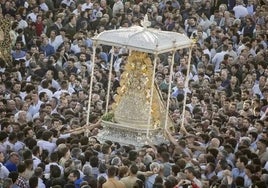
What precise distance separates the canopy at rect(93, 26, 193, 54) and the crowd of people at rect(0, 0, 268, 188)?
170 centimetres

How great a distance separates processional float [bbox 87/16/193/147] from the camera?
85.3ft

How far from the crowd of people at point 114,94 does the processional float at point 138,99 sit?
0.40 m

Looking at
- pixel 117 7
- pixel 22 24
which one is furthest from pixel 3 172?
pixel 117 7

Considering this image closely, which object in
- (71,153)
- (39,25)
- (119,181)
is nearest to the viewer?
(119,181)

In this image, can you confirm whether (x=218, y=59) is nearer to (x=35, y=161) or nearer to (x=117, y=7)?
(x=117, y=7)

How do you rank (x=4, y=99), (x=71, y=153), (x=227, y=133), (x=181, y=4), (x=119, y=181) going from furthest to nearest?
(x=181, y=4)
(x=4, y=99)
(x=227, y=133)
(x=71, y=153)
(x=119, y=181)

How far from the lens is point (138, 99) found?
86.4 feet

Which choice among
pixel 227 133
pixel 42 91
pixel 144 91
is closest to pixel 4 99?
pixel 42 91

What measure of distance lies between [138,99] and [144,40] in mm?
1345

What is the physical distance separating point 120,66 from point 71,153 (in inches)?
305

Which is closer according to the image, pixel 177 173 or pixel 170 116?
pixel 177 173

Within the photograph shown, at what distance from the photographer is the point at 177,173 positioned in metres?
22.8

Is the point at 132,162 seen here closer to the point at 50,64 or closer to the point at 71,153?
the point at 71,153

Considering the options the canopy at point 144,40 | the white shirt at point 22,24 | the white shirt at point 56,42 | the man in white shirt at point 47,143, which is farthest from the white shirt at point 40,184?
the white shirt at point 22,24
